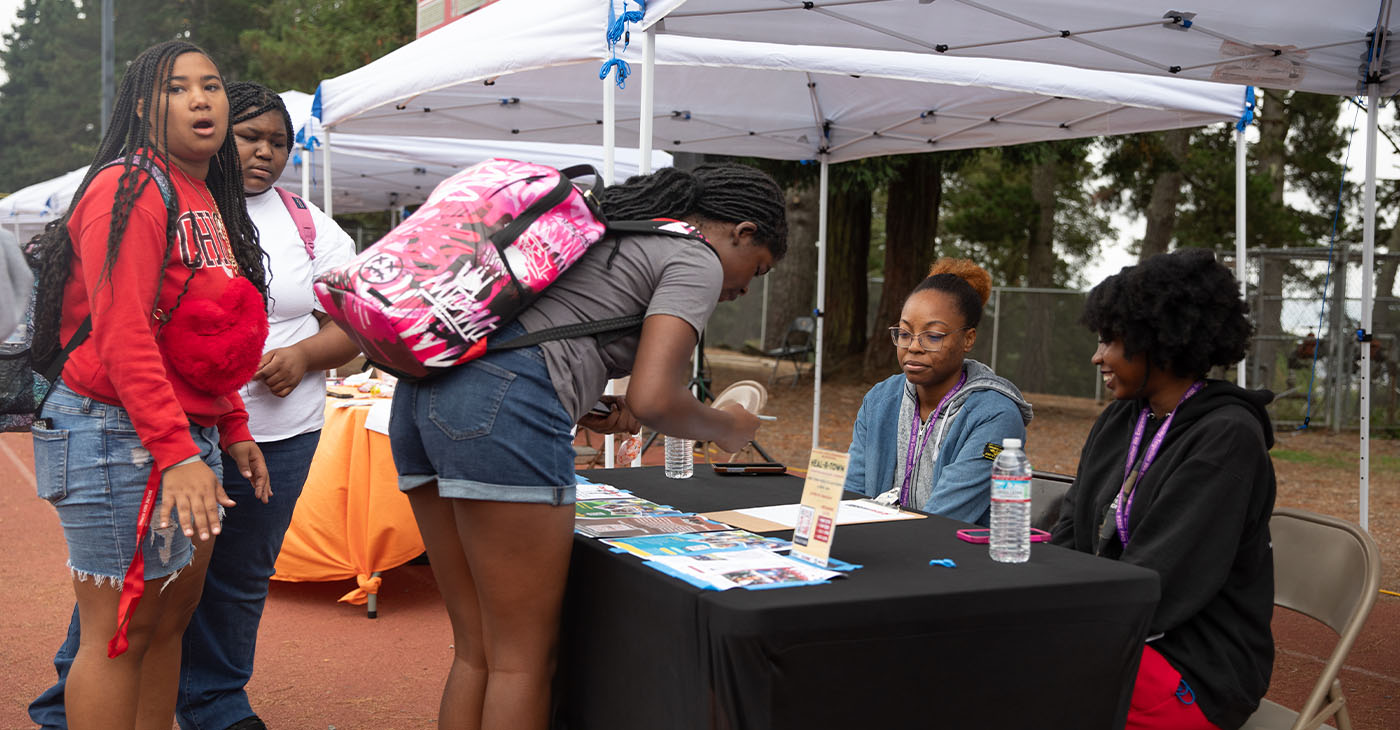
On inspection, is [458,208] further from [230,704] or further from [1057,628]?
[230,704]

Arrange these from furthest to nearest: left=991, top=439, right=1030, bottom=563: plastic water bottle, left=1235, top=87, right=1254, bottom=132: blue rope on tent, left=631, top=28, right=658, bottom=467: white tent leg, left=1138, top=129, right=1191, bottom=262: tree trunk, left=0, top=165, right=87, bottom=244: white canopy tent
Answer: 1. left=1138, top=129, right=1191, bottom=262: tree trunk
2. left=0, top=165, right=87, bottom=244: white canopy tent
3. left=1235, top=87, right=1254, bottom=132: blue rope on tent
4. left=631, top=28, right=658, bottom=467: white tent leg
5. left=991, top=439, right=1030, bottom=563: plastic water bottle

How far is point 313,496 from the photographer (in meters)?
4.58

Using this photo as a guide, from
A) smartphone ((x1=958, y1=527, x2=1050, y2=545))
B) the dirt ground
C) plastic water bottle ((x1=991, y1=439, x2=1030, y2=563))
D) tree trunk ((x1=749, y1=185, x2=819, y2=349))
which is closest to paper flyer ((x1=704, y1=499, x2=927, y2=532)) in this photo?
smartphone ((x1=958, y1=527, x2=1050, y2=545))

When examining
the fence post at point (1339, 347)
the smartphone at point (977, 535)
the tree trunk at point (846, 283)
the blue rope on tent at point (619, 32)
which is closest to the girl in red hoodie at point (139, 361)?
the smartphone at point (977, 535)

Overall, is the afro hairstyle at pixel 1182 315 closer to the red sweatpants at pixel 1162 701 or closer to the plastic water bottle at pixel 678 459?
the red sweatpants at pixel 1162 701

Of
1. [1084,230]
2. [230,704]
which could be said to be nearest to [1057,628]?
[230,704]

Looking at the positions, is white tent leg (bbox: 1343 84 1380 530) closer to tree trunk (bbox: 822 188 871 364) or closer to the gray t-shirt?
the gray t-shirt

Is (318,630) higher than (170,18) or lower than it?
lower

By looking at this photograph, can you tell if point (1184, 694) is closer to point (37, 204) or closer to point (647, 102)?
point (647, 102)

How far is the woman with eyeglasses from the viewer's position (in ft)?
9.48

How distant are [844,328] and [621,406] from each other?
1239cm

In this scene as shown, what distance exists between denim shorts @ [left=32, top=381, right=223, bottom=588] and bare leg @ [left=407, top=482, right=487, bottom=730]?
474mm

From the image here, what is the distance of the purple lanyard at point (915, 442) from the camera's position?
10.2ft

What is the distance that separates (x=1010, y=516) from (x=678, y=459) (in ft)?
3.86
